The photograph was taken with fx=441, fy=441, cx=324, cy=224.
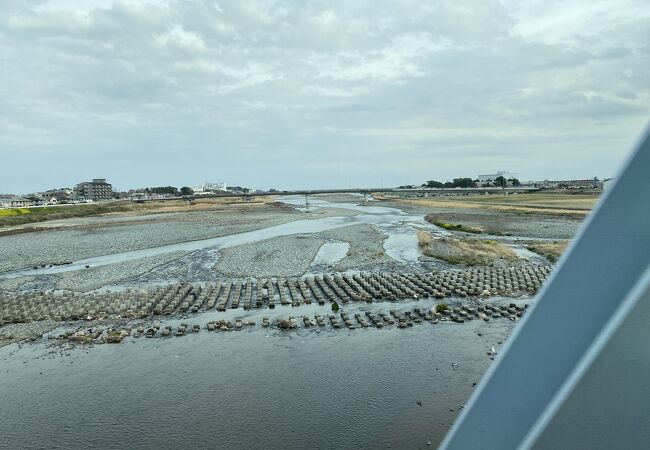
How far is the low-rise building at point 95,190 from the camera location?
449 feet

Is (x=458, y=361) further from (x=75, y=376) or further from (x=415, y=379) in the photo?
(x=75, y=376)

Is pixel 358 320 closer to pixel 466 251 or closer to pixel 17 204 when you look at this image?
pixel 466 251

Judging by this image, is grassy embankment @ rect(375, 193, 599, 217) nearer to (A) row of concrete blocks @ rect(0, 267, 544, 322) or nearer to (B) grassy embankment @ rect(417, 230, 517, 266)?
(B) grassy embankment @ rect(417, 230, 517, 266)

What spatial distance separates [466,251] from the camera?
32.4 meters

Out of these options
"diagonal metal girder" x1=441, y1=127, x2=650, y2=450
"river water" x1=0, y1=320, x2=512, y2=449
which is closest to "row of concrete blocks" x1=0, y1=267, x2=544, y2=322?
"river water" x1=0, y1=320, x2=512, y2=449

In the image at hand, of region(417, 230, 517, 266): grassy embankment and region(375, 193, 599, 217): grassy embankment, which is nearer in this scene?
region(417, 230, 517, 266): grassy embankment

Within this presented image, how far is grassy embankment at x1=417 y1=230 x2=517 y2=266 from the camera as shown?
96.4 ft

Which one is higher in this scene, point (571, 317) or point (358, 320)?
point (571, 317)

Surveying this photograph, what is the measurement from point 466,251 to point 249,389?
2358cm

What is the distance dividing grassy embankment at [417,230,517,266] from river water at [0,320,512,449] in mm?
12781

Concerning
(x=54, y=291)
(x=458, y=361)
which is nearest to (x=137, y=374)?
(x=458, y=361)

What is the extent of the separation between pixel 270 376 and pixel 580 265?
12.2m

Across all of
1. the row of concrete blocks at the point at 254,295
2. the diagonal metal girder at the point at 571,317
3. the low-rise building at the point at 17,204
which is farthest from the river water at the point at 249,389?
the low-rise building at the point at 17,204

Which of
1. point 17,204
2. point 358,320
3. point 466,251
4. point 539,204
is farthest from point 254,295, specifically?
point 17,204
